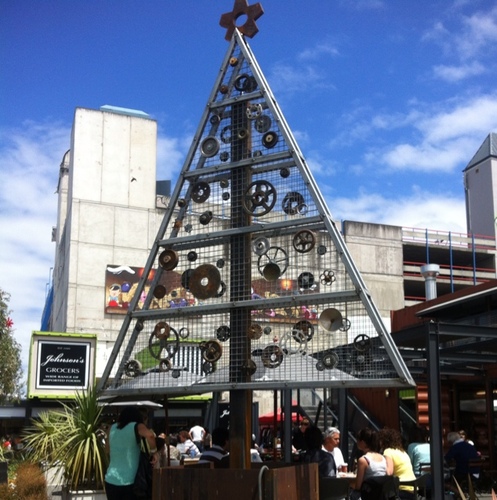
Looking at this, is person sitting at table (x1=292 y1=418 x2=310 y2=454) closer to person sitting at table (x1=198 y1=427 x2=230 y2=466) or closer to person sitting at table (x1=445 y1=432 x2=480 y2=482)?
person sitting at table (x1=198 y1=427 x2=230 y2=466)

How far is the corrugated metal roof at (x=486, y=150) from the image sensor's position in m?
57.1

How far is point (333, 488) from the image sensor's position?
7.60m

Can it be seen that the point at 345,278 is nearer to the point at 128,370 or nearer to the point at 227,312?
the point at 227,312

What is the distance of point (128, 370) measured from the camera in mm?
8438

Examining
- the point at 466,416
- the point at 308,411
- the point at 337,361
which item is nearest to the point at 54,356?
the point at 308,411

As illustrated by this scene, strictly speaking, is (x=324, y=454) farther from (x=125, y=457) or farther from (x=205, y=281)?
(x=125, y=457)

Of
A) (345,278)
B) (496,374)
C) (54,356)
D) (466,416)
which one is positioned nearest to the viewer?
(345,278)

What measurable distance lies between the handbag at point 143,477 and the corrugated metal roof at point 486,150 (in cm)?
5387

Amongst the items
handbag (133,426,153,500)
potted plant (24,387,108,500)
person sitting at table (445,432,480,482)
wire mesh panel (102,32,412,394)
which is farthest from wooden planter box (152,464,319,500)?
person sitting at table (445,432,480,482)

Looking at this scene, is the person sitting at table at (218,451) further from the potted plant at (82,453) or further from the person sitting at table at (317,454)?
the potted plant at (82,453)

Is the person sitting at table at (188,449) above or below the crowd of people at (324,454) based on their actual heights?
below

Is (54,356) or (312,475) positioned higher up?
(54,356)

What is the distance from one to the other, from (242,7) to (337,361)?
4.04 meters

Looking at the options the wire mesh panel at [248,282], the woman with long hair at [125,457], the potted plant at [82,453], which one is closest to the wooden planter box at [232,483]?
the woman with long hair at [125,457]
